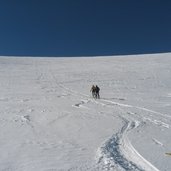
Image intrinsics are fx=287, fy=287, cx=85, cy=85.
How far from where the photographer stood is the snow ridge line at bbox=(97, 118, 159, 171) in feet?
20.3

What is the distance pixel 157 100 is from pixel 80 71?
56.5 feet

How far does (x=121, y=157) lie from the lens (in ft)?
22.4

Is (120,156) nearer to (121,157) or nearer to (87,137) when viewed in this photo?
(121,157)

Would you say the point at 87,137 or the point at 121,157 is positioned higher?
the point at 87,137

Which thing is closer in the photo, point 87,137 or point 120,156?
point 120,156

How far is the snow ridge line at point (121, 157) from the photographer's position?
20.3ft

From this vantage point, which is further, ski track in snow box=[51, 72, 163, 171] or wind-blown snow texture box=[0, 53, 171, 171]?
wind-blown snow texture box=[0, 53, 171, 171]

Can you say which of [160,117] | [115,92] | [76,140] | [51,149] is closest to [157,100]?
[115,92]

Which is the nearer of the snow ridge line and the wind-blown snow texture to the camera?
the snow ridge line

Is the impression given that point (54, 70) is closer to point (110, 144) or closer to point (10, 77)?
point (10, 77)

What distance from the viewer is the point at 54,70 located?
36.2 meters

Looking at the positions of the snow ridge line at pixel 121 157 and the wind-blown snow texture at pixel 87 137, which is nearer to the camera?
the snow ridge line at pixel 121 157

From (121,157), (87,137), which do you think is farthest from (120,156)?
(87,137)

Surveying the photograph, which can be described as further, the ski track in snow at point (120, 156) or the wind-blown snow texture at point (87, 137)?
the wind-blown snow texture at point (87, 137)
